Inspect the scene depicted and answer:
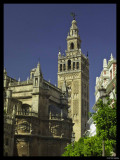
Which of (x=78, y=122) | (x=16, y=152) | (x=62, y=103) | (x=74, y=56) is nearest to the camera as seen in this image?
(x=16, y=152)

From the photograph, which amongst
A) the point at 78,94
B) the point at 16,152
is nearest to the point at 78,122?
the point at 78,94

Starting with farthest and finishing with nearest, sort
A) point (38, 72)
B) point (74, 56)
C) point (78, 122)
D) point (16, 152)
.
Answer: point (74, 56) < point (78, 122) < point (38, 72) < point (16, 152)

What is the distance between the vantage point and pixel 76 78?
88000 millimetres

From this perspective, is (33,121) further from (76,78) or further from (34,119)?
(76,78)

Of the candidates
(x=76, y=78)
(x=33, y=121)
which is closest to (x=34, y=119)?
(x=33, y=121)

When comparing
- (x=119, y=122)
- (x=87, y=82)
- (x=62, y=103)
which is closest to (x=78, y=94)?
(x=87, y=82)

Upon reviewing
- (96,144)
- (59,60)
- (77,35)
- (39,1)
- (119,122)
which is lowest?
(96,144)

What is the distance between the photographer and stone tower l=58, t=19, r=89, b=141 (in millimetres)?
83688

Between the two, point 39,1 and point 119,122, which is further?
point 119,122

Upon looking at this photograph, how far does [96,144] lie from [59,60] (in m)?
68.2

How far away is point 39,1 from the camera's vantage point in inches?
393

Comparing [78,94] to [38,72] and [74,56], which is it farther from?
[38,72]

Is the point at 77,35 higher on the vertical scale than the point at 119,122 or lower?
higher

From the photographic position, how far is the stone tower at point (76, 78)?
83688mm
